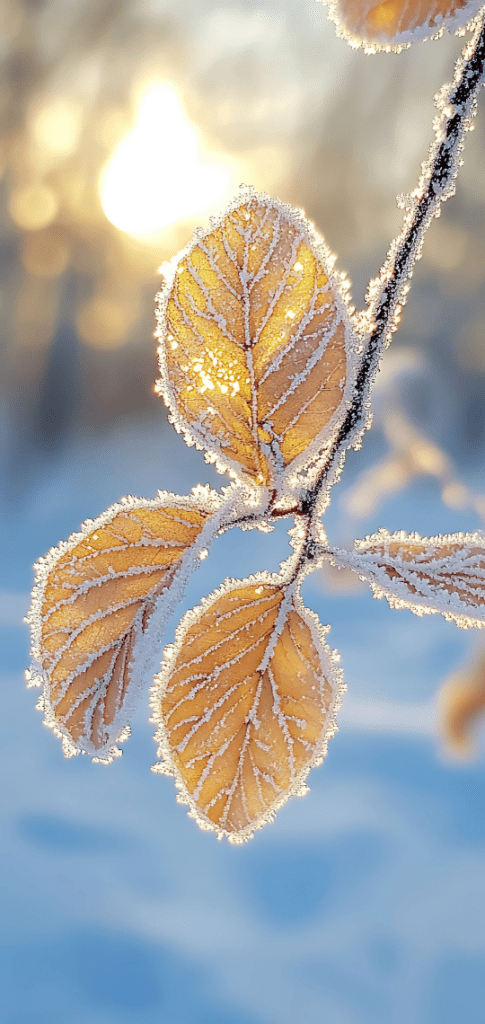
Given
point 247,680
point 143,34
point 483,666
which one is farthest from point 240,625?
point 143,34

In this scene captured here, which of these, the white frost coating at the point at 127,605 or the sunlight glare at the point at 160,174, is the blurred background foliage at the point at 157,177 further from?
the white frost coating at the point at 127,605

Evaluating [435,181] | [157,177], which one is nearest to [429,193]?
[435,181]

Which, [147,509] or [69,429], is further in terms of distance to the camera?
[69,429]

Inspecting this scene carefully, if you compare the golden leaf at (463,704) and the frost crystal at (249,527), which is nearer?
the frost crystal at (249,527)

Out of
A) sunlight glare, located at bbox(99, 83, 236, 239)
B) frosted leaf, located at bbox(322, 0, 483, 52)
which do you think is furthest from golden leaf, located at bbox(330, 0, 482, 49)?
sunlight glare, located at bbox(99, 83, 236, 239)

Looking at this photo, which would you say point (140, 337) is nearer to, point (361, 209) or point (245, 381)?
point (361, 209)

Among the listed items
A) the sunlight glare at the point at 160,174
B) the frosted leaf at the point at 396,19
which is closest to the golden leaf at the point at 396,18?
the frosted leaf at the point at 396,19
